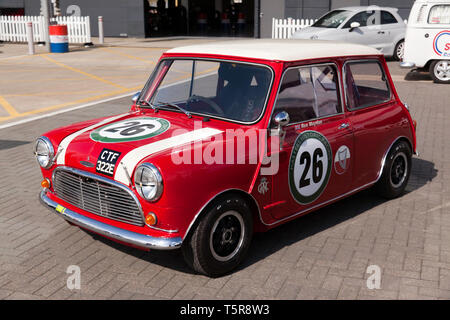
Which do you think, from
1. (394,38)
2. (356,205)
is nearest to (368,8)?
(394,38)

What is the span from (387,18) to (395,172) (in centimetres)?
1284

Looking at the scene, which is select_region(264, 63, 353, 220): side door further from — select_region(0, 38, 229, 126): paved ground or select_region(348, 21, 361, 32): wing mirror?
select_region(348, 21, 361, 32): wing mirror

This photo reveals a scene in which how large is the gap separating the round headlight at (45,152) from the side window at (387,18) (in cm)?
1490

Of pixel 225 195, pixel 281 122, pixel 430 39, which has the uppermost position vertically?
pixel 430 39

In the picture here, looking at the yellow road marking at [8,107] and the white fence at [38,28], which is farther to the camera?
the white fence at [38,28]

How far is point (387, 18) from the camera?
57.2 feet

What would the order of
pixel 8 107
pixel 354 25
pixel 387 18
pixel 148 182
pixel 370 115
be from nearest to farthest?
pixel 148 182 < pixel 370 115 < pixel 8 107 < pixel 354 25 < pixel 387 18

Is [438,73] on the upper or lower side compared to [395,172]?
upper

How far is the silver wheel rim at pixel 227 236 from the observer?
4162mm

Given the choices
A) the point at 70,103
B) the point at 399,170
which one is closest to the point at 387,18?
the point at 70,103

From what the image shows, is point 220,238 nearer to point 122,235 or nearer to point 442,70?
point 122,235

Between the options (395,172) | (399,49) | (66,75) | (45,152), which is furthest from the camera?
(399,49)

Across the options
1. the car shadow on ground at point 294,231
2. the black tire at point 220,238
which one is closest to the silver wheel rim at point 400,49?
the car shadow on ground at point 294,231

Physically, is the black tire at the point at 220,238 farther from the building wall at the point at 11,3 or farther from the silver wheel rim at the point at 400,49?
the building wall at the point at 11,3
